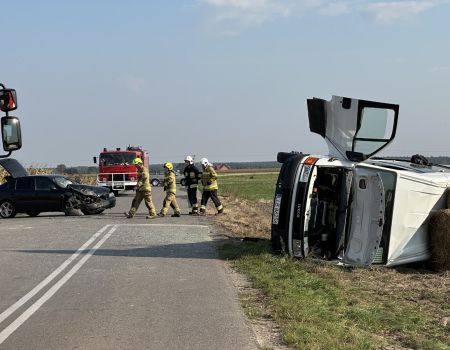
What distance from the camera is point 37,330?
6.11 metres

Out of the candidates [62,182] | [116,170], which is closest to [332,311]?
[62,182]

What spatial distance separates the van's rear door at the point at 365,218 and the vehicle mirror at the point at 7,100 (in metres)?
5.49

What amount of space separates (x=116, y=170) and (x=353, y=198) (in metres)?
27.7

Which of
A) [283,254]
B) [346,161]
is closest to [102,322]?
[283,254]

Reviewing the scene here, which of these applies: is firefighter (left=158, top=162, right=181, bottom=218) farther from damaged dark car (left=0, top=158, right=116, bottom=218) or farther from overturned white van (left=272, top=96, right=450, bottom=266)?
overturned white van (left=272, top=96, right=450, bottom=266)

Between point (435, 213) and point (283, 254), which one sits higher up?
point (435, 213)

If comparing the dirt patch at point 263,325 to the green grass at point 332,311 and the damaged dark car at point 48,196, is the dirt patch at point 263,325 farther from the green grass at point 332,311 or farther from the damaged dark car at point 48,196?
the damaged dark car at point 48,196

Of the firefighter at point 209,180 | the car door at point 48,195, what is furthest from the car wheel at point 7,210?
the firefighter at point 209,180

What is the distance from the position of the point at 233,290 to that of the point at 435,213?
12.7 feet

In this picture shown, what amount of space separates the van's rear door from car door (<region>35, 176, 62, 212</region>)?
1435 centimetres

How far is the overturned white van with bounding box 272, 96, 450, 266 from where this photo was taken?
30.7ft

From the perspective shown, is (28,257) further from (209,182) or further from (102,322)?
(209,182)

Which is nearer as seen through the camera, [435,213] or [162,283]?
[162,283]

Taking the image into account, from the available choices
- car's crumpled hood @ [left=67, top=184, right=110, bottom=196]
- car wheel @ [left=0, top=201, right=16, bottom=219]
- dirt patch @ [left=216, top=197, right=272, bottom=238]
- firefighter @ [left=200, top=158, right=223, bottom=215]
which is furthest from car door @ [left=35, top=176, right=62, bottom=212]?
dirt patch @ [left=216, top=197, right=272, bottom=238]
